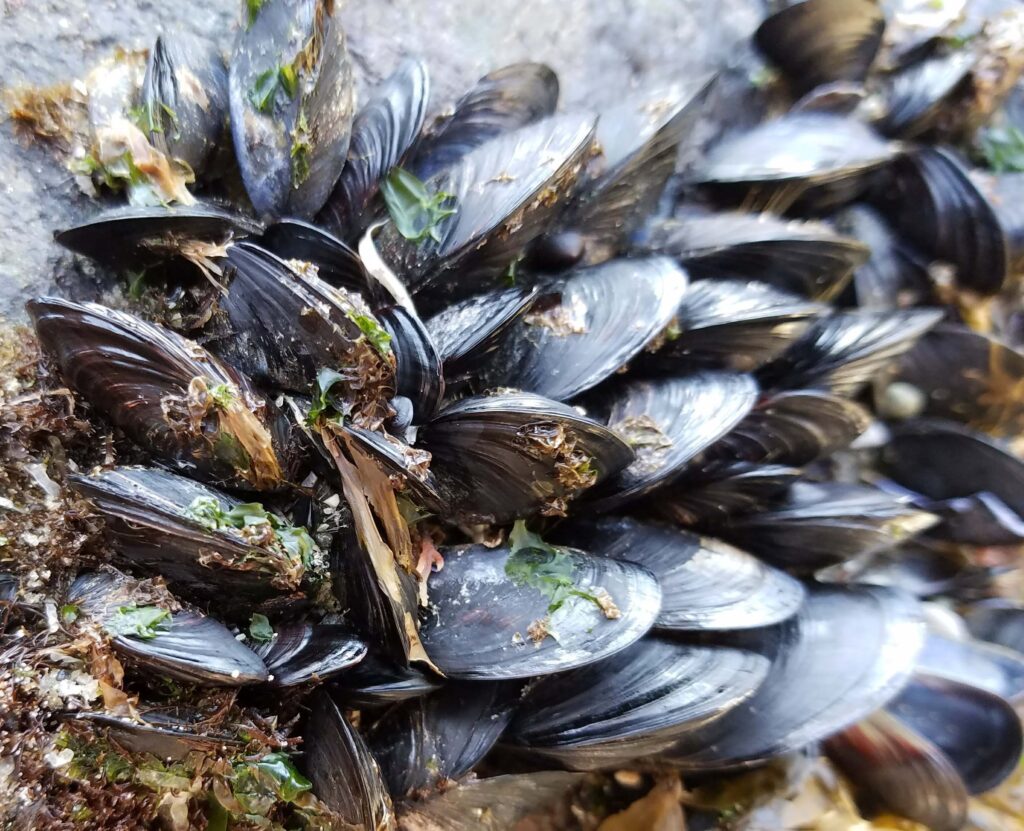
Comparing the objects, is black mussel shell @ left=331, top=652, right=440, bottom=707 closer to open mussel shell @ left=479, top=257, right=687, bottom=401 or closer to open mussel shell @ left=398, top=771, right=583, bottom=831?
open mussel shell @ left=398, top=771, right=583, bottom=831

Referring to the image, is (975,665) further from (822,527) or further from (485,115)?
(485,115)

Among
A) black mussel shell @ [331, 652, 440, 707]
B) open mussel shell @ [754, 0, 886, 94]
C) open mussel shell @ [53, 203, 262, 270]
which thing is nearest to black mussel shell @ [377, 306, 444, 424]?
open mussel shell @ [53, 203, 262, 270]

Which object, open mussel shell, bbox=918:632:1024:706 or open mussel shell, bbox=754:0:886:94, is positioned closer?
open mussel shell, bbox=918:632:1024:706

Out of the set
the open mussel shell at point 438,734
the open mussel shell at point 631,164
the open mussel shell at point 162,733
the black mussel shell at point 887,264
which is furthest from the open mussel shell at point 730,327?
the open mussel shell at point 162,733

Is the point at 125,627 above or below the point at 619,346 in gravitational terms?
below

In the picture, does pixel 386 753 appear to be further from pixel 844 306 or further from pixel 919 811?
pixel 844 306

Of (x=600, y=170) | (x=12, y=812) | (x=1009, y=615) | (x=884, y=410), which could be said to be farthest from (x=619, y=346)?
(x=1009, y=615)
